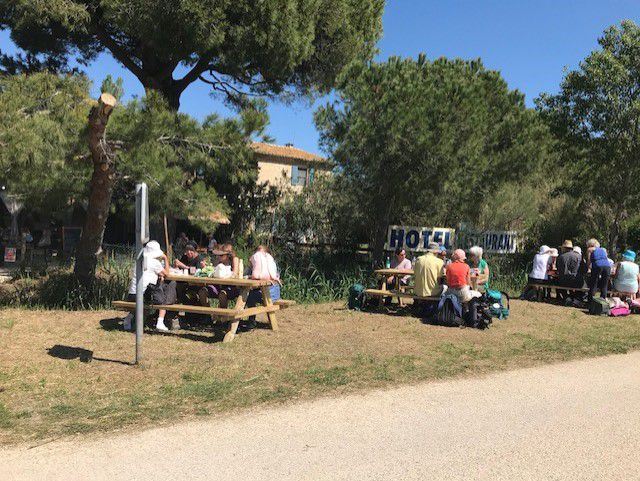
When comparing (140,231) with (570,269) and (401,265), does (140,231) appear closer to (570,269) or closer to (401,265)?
(401,265)

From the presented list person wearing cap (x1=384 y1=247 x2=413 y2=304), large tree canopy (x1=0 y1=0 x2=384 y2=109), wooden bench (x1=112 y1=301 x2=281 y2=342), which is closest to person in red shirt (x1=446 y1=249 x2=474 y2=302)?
person wearing cap (x1=384 y1=247 x2=413 y2=304)

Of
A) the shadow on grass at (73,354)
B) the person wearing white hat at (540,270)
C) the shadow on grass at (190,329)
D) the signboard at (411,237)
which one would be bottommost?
the shadow on grass at (73,354)

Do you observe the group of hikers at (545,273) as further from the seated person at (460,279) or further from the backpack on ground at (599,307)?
the backpack on ground at (599,307)

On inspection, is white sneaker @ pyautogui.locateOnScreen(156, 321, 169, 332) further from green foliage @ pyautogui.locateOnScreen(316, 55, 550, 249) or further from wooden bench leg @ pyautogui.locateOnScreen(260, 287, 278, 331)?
green foliage @ pyautogui.locateOnScreen(316, 55, 550, 249)

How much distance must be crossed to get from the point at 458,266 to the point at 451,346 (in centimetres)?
186

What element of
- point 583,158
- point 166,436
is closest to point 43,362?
point 166,436

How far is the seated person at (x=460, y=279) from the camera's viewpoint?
920 cm

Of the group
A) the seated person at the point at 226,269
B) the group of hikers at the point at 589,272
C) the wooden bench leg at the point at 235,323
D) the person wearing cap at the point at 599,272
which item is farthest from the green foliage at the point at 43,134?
the person wearing cap at the point at 599,272

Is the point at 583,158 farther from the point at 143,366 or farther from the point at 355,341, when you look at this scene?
the point at 143,366

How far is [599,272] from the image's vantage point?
11867 millimetres

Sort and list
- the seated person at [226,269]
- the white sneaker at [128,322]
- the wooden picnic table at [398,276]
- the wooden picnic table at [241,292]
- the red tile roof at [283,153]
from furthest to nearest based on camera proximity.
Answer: the red tile roof at [283,153], the wooden picnic table at [398,276], the seated person at [226,269], the white sneaker at [128,322], the wooden picnic table at [241,292]

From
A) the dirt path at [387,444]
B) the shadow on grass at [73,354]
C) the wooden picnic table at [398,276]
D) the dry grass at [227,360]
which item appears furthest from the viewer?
the wooden picnic table at [398,276]

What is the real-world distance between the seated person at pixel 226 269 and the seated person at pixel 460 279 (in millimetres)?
3314

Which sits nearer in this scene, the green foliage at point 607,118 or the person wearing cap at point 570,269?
the person wearing cap at point 570,269
